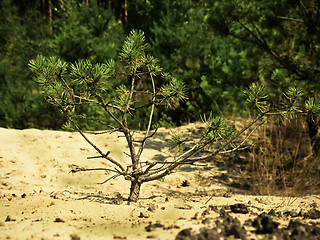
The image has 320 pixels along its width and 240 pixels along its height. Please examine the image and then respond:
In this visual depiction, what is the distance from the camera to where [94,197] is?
3.01m

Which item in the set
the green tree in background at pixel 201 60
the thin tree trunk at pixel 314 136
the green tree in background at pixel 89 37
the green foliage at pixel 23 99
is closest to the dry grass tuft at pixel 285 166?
the thin tree trunk at pixel 314 136

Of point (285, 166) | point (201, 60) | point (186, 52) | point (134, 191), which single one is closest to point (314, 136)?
point (285, 166)

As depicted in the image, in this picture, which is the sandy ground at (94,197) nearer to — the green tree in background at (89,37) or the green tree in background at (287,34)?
the green tree in background at (287,34)

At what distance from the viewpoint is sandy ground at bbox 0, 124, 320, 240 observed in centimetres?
192

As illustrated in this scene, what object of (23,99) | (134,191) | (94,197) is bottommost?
(94,197)

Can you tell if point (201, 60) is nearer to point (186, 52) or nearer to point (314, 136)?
point (186, 52)

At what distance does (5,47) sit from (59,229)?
1121 centimetres

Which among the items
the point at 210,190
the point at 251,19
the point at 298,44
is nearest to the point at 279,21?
the point at 251,19

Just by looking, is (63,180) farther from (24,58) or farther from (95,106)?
(24,58)

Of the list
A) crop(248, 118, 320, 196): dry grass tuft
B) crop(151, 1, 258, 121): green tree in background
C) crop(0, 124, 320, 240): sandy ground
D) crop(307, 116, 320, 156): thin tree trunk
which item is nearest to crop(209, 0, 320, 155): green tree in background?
crop(307, 116, 320, 156): thin tree trunk

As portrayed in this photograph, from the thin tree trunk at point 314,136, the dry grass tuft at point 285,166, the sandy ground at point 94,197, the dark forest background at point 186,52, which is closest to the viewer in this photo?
the sandy ground at point 94,197

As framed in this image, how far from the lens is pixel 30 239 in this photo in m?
1.75

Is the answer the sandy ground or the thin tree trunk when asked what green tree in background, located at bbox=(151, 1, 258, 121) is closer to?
the sandy ground

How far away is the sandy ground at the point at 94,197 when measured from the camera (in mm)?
1925
